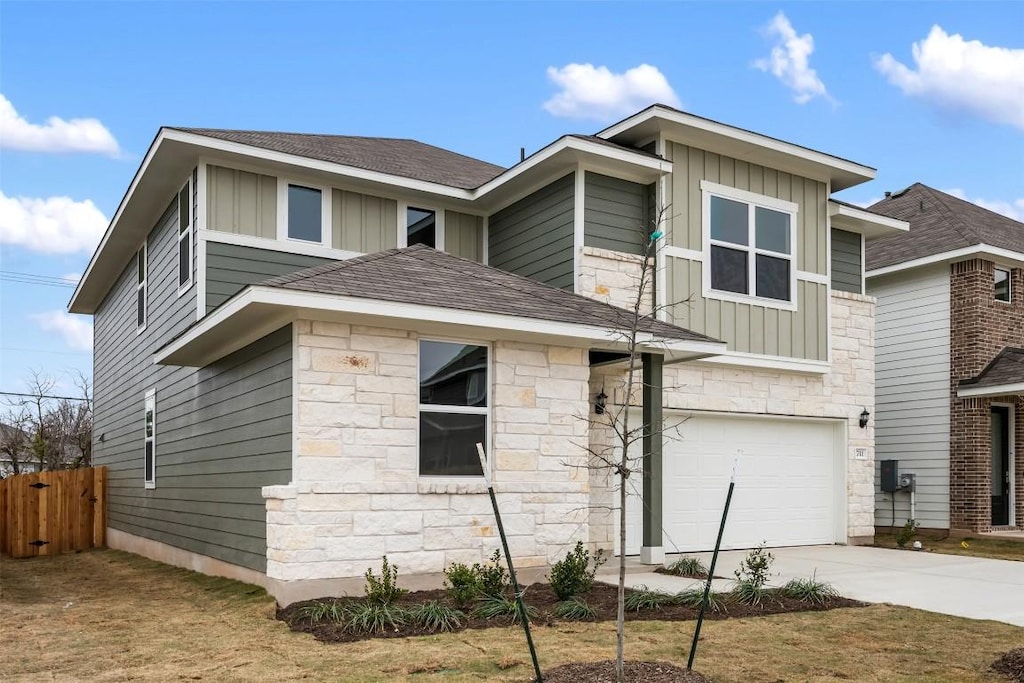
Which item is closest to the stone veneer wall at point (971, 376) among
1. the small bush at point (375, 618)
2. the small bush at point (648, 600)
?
the small bush at point (648, 600)

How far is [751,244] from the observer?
1409cm

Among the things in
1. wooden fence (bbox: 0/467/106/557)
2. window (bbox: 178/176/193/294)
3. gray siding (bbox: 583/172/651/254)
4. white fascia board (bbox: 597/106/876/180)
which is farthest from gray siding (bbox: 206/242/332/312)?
wooden fence (bbox: 0/467/106/557)

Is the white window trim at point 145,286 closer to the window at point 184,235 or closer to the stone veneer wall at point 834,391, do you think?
the window at point 184,235

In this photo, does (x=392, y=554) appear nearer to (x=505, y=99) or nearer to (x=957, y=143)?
(x=505, y=99)

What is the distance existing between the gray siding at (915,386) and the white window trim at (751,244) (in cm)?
451

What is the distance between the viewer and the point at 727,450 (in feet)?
45.9

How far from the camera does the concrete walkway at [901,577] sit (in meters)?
9.26

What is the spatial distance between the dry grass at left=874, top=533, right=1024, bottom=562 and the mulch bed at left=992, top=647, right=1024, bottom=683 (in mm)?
8289

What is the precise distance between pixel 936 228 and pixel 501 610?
13.7 m

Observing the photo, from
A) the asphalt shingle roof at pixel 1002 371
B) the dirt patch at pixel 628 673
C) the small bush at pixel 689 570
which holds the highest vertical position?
the asphalt shingle roof at pixel 1002 371

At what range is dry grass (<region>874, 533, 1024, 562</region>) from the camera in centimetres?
1480

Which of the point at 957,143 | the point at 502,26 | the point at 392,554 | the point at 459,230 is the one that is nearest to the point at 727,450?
the point at 459,230

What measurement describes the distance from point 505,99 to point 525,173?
6.71 m

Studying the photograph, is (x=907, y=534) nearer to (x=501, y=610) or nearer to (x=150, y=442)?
(x=501, y=610)
